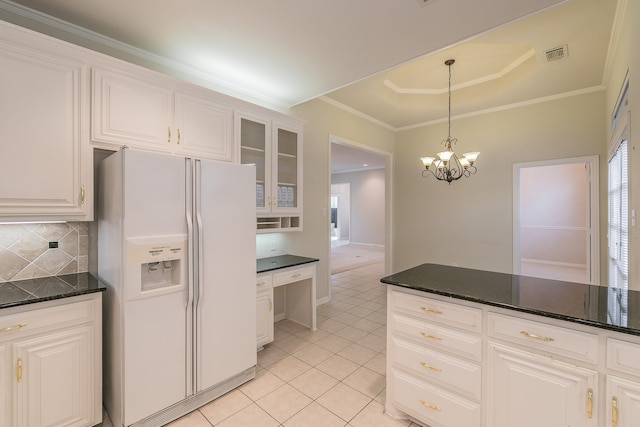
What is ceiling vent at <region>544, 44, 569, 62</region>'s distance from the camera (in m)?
2.78

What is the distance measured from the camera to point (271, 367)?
2496 millimetres

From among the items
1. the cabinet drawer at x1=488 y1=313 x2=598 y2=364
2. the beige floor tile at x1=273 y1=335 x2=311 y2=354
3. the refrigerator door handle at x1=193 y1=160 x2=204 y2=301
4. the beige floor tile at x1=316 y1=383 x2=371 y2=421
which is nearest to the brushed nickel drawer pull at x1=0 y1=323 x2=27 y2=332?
the refrigerator door handle at x1=193 y1=160 x2=204 y2=301

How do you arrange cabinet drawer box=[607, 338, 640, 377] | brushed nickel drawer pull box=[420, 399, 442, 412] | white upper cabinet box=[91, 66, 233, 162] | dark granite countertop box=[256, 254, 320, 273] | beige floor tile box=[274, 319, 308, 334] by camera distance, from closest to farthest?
cabinet drawer box=[607, 338, 640, 377], brushed nickel drawer pull box=[420, 399, 442, 412], white upper cabinet box=[91, 66, 233, 162], dark granite countertop box=[256, 254, 320, 273], beige floor tile box=[274, 319, 308, 334]

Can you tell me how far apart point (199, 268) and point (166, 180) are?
641 millimetres

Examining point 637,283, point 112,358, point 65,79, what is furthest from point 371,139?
point 112,358

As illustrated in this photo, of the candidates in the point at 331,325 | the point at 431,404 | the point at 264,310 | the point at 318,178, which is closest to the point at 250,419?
the point at 264,310

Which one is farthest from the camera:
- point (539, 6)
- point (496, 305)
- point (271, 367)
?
point (271, 367)

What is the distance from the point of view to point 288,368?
2.49 metres

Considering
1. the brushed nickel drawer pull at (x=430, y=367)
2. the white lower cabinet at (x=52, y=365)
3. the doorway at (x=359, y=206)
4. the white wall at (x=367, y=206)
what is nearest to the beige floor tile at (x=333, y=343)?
the brushed nickel drawer pull at (x=430, y=367)

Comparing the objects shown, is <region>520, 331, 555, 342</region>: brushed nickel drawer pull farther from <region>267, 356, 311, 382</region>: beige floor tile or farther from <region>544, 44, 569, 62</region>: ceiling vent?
<region>544, 44, 569, 62</region>: ceiling vent

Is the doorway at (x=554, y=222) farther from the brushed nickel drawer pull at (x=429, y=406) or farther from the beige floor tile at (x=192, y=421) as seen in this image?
the beige floor tile at (x=192, y=421)

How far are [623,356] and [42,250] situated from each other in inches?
134

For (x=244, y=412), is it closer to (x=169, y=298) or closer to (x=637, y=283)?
(x=169, y=298)

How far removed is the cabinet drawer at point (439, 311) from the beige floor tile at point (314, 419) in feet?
2.89
